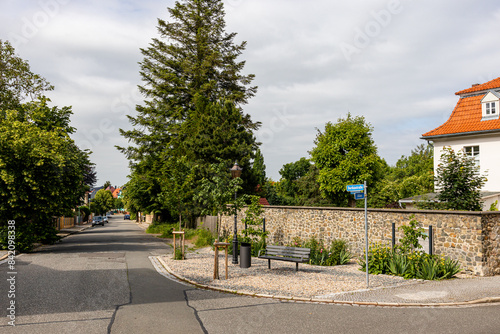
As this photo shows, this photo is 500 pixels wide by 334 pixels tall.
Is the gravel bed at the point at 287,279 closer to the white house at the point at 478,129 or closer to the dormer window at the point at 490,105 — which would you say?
the white house at the point at 478,129

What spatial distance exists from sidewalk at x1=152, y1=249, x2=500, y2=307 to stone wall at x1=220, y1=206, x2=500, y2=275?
72cm

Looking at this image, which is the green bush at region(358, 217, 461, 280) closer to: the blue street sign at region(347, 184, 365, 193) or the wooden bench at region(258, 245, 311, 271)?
the wooden bench at region(258, 245, 311, 271)

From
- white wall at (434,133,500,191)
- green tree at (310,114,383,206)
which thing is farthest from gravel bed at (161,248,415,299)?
green tree at (310,114,383,206)

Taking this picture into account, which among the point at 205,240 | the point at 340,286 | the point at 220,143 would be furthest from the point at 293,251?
the point at 220,143

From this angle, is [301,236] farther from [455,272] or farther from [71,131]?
[71,131]

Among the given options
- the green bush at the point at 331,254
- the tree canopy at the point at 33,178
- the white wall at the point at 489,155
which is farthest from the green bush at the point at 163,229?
the white wall at the point at 489,155

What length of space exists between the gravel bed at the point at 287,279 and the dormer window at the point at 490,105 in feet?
65.1

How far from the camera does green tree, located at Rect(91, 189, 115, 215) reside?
95688mm

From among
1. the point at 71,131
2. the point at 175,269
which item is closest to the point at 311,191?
the point at 71,131

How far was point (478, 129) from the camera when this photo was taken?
2745cm

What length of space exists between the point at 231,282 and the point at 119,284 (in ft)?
10.0

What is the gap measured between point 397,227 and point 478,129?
18.1 m

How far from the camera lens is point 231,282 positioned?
36.1ft

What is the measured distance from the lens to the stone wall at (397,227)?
1160 cm
